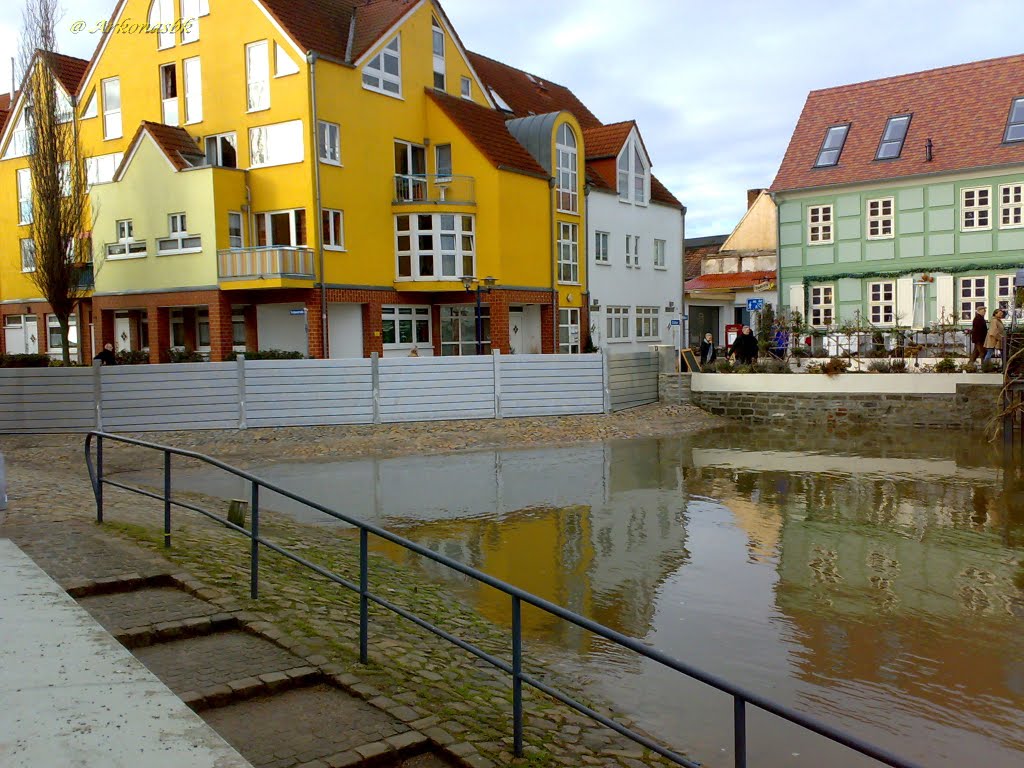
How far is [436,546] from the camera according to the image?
10.8 metres

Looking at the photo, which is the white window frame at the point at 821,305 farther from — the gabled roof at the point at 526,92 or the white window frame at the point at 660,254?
the gabled roof at the point at 526,92

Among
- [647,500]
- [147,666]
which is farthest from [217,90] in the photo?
[147,666]

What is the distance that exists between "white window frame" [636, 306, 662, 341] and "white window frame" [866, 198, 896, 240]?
964 centimetres

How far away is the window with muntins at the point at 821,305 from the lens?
36.9 metres

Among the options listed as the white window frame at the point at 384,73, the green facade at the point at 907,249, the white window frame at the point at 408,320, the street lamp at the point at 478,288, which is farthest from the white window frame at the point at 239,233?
the green facade at the point at 907,249

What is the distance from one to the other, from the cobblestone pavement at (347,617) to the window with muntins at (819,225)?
98.1ft

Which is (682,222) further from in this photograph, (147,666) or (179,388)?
(147,666)

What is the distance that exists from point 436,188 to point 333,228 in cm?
444

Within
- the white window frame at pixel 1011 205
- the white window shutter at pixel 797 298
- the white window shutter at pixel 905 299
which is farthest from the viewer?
the white window shutter at pixel 797 298

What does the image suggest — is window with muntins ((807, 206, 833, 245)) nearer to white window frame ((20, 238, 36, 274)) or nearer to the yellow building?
the yellow building

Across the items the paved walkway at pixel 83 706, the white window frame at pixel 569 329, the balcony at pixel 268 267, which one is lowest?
the paved walkway at pixel 83 706

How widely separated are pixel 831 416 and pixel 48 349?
1174 inches

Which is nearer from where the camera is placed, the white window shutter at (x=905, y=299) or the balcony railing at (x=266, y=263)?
the balcony railing at (x=266, y=263)

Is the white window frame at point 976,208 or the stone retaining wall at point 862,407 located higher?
the white window frame at point 976,208
